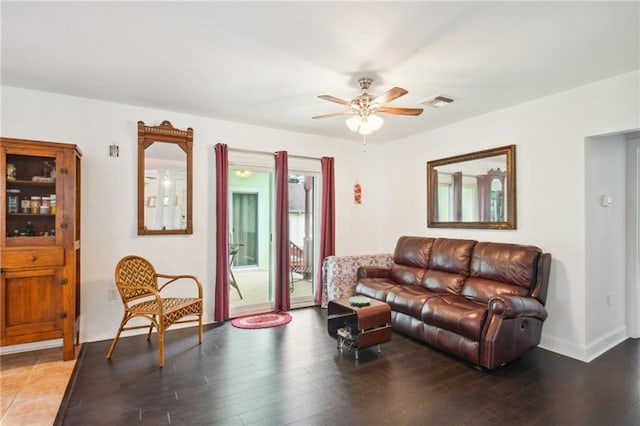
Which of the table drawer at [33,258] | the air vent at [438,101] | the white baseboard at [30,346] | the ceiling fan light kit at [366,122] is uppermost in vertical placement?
the air vent at [438,101]

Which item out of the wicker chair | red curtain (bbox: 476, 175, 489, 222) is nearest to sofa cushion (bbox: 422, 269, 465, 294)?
red curtain (bbox: 476, 175, 489, 222)

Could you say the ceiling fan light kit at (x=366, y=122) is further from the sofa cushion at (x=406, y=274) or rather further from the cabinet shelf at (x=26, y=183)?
the cabinet shelf at (x=26, y=183)

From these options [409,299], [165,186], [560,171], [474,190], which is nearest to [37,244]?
[165,186]

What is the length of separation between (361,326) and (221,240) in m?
2.14

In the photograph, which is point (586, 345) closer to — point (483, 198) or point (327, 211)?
point (483, 198)

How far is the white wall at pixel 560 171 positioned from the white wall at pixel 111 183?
298 cm

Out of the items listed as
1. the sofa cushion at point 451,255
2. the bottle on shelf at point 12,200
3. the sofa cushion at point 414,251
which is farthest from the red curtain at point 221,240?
the sofa cushion at point 451,255

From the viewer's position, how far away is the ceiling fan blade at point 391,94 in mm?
2547

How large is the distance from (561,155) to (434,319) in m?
2.14

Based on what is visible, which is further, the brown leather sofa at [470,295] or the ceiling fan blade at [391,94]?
the brown leather sofa at [470,295]

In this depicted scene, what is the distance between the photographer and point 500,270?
11.2 ft

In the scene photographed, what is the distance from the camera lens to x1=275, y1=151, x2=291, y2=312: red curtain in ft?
15.3

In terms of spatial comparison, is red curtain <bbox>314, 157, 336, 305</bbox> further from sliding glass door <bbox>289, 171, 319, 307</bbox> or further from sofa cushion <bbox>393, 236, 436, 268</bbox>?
sofa cushion <bbox>393, 236, 436, 268</bbox>

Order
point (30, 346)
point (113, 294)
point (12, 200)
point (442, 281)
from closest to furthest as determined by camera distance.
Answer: point (12, 200)
point (30, 346)
point (113, 294)
point (442, 281)
